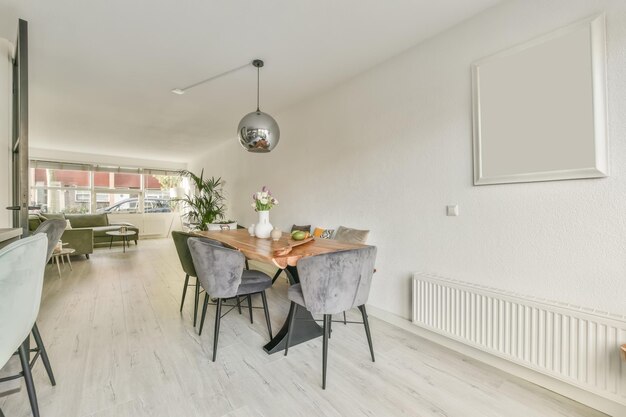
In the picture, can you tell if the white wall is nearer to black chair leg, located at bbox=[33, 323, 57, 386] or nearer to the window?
black chair leg, located at bbox=[33, 323, 57, 386]

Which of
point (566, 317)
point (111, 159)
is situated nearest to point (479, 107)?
point (566, 317)

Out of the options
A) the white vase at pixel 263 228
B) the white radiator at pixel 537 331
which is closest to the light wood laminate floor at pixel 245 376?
the white radiator at pixel 537 331

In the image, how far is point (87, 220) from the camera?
22.4ft

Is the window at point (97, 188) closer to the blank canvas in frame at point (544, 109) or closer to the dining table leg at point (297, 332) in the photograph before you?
the dining table leg at point (297, 332)

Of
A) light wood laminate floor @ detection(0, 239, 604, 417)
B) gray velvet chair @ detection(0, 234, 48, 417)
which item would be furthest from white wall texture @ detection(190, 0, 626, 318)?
gray velvet chair @ detection(0, 234, 48, 417)

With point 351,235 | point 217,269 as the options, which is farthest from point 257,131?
point 351,235

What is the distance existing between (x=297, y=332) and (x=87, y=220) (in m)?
7.04

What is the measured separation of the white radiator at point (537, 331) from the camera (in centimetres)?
147

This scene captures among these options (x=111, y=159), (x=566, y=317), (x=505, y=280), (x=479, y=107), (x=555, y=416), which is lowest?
(x=555, y=416)

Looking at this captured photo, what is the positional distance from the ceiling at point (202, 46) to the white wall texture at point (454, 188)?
0.25 meters

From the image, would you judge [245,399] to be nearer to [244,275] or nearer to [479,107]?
[244,275]

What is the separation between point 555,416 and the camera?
4.93 feet

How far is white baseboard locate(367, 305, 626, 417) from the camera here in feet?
5.02

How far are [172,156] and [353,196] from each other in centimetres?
701
